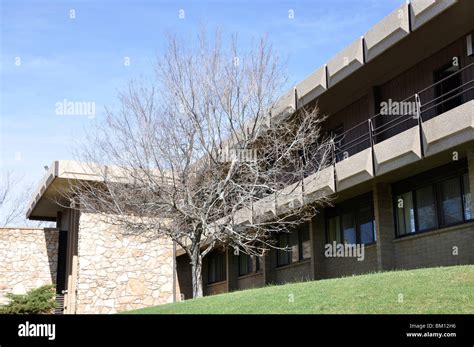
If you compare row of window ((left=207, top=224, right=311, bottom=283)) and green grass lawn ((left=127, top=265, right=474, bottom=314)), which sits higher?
row of window ((left=207, top=224, right=311, bottom=283))

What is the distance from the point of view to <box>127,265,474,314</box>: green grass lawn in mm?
11219

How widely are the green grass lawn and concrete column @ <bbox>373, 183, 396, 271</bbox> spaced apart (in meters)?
4.82

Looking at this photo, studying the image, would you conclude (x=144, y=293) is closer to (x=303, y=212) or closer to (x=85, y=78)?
(x=303, y=212)

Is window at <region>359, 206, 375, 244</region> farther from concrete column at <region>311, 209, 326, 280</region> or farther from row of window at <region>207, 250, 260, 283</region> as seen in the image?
row of window at <region>207, 250, 260, 283</region>

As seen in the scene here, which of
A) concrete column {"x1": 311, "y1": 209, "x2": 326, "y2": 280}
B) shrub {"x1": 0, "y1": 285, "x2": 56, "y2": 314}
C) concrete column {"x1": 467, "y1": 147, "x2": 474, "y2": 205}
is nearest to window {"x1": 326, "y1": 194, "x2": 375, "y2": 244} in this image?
concrete column {"x1": 311, "y1": 209, "x2": 326, "y2": 280}

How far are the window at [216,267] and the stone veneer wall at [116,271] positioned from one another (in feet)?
14.5

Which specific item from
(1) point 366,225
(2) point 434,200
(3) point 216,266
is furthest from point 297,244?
(3) point 216,266

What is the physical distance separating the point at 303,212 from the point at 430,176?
19.5ft

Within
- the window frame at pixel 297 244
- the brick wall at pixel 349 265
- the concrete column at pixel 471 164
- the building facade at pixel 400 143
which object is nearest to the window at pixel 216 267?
the window frame at pixel 297 244

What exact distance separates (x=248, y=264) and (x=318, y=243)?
6898 mm

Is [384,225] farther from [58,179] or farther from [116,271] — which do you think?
[58,179]

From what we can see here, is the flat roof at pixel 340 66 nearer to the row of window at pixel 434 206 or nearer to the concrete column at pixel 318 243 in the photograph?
the row of window at pixel 434 206

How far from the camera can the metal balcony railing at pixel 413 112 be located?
17.9 meters
